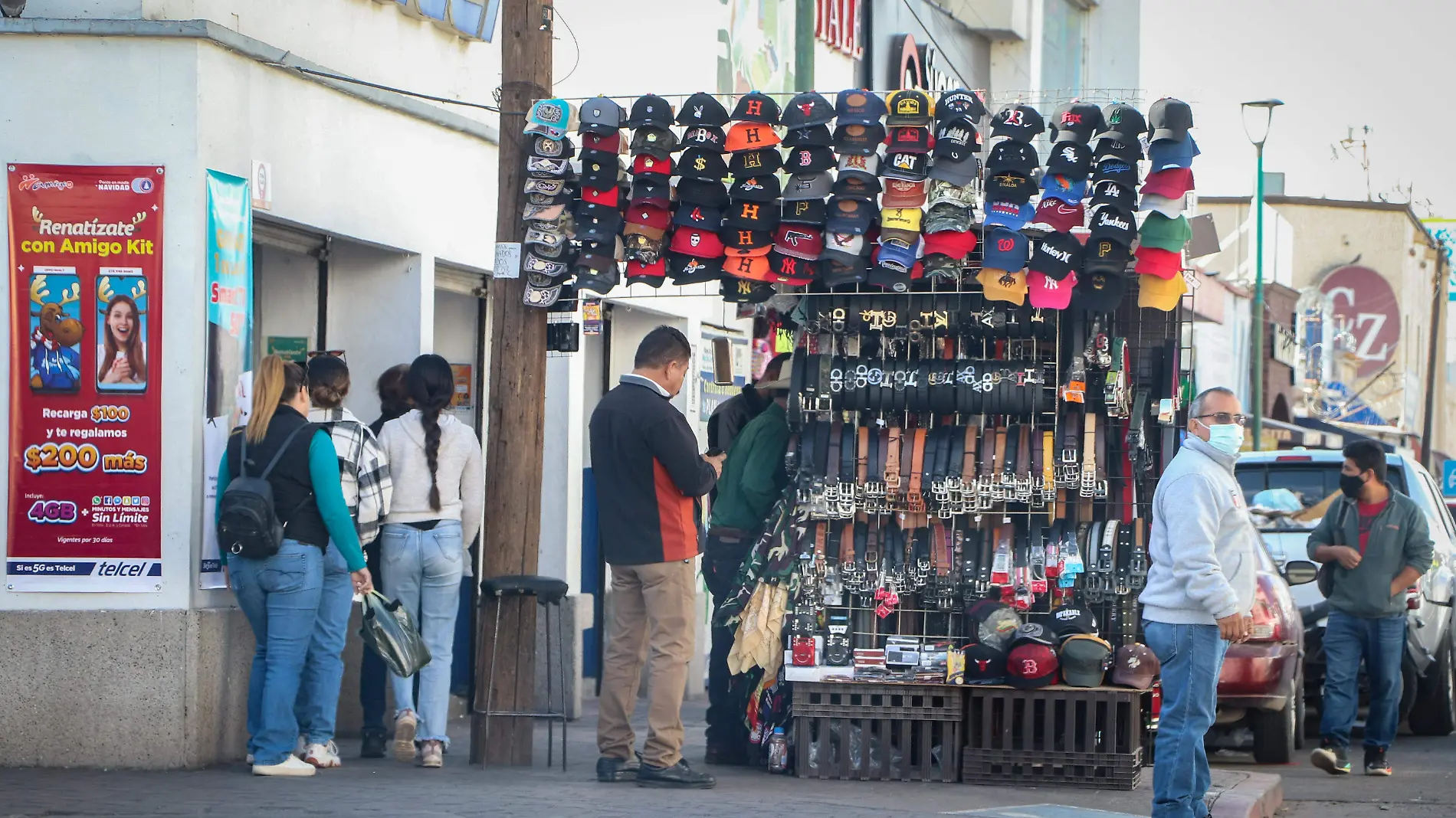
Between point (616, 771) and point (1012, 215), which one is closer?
point (616, 771)

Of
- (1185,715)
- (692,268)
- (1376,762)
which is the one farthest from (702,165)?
(1376,762)

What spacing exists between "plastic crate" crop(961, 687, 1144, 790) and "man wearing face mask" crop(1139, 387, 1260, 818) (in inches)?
56.3

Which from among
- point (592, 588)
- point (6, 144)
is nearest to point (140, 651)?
point (6, 144)

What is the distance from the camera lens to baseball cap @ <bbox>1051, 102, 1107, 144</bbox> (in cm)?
890

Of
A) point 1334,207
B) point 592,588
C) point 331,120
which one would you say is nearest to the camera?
point 331,120

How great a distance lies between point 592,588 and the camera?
47.1 feet

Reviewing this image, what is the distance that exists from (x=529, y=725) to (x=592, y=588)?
4.76m

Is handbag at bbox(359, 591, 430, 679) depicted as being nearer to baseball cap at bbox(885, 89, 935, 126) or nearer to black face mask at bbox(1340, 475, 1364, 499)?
baseball cap at bbox(885, 89, 935, 126)

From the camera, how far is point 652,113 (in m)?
9.27

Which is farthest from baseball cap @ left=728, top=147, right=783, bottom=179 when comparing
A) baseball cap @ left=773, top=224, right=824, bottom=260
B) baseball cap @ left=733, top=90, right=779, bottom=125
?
baseball cap @ left=773, top=224, right=824, bottom=260

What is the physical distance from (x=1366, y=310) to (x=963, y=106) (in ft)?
182

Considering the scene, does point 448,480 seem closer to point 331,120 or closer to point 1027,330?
point 331,120

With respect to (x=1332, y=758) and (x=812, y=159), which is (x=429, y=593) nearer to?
(x=812, y=159)

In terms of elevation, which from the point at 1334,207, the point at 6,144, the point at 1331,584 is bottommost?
the point at 1331,584
